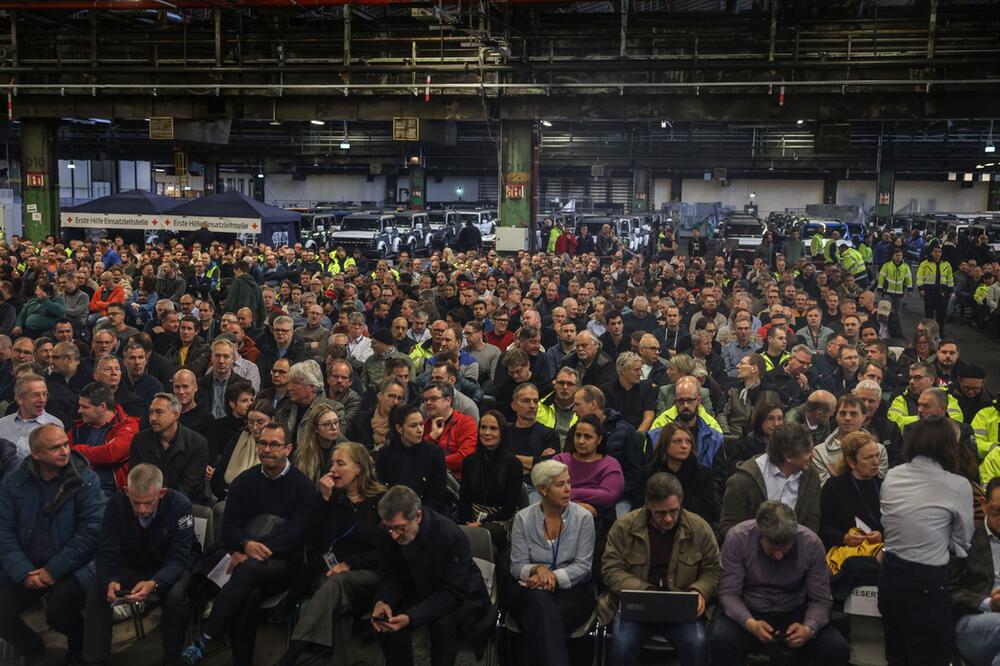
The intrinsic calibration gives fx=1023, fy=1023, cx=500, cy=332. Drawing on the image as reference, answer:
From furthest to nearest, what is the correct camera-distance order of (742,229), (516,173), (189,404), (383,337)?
(742,229) < (516,173) < (383,337) < (189,404)

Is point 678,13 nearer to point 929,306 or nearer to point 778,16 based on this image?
point 778,16

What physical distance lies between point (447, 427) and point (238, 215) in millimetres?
20698

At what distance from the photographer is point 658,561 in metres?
6.24

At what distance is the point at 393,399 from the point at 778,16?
17657 mm

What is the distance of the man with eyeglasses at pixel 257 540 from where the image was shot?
6395 millimetres

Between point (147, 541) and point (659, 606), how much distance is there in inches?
127

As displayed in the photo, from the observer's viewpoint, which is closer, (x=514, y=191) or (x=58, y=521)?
(x=58, y=521)

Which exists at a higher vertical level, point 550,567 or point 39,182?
point 39,182

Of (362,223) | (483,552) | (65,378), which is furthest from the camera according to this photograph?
(362,223)

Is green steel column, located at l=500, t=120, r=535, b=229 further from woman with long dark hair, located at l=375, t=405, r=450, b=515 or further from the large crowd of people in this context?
woman with long dark hair, located at l=375, t=405, r=450, b=515

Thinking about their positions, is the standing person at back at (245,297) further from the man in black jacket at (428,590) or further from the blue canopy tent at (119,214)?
the blue canopy tent at (119,214)

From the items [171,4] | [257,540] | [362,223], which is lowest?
[257,540]

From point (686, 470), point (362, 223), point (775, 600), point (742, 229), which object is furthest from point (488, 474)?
point (362, 223)

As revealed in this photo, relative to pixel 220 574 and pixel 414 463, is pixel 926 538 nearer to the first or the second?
pixel 414 463
